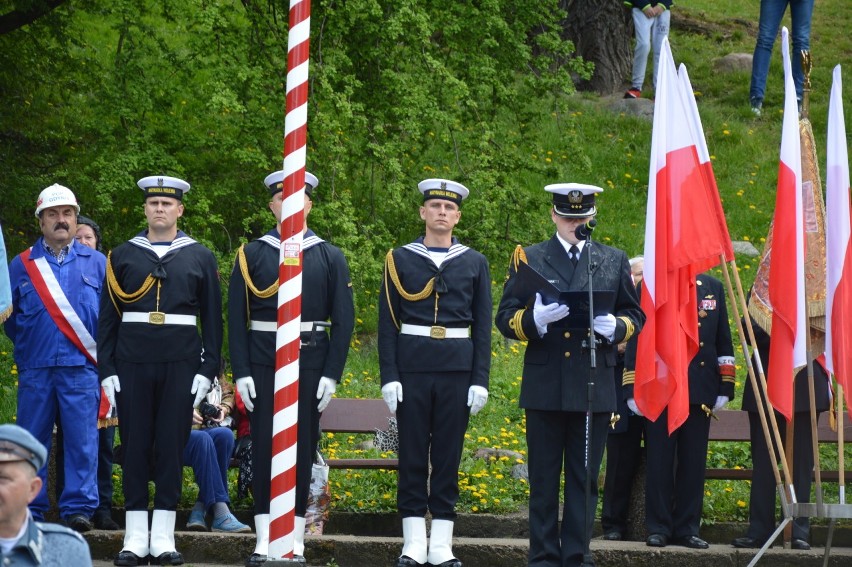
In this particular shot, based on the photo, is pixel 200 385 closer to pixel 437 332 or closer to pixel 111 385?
pixel 111 385

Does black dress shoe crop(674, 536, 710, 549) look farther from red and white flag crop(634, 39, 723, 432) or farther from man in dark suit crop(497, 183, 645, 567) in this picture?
man in dark suit crop(497, 183, 645, 567)

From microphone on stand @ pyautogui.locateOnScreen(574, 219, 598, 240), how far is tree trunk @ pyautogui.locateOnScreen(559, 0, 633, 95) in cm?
1388

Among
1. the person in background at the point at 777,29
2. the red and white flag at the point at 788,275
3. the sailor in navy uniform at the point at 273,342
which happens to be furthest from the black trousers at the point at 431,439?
the person in background at the point at 777,29

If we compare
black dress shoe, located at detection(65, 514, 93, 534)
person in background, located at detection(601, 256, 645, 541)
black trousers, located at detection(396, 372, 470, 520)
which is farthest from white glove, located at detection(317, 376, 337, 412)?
person in background, located at detection(601, 256, 645, 541)

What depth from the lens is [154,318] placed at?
7.96 meters

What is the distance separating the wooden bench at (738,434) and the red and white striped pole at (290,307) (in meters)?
3.65

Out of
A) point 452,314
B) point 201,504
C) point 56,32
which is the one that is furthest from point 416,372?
point 56,32

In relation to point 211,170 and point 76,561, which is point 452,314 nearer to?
point 76,561

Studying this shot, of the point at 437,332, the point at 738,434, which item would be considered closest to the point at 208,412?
the point at 437,332

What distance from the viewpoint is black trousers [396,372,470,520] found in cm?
789

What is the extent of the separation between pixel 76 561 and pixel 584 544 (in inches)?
143

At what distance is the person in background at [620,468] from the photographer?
905 cm

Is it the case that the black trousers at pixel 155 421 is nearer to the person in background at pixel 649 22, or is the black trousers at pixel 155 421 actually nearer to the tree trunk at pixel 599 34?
the person in background at pixel 649 22

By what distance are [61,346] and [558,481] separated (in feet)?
10.6
